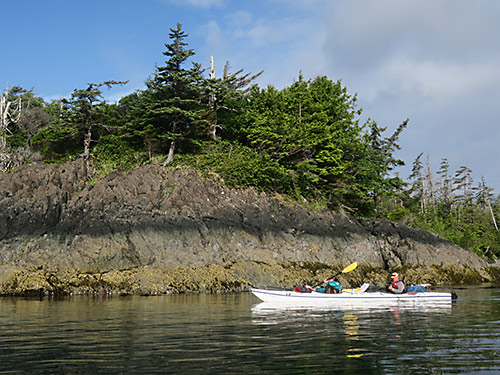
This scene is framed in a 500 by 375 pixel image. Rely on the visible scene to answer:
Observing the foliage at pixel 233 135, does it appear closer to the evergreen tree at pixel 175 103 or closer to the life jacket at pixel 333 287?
the evergreen tree at pixel 175 103

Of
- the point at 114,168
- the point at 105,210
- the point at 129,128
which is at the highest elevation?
the point at 129,128

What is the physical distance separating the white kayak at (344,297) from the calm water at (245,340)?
2.43m

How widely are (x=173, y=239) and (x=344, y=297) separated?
1274 cm

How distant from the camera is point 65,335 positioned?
12844mm

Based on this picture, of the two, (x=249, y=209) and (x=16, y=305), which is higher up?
(x=249, y=209)

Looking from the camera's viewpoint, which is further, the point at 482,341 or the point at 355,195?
the point at 355,195

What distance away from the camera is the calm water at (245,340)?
8.82m

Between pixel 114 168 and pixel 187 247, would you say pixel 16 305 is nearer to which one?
pixel 187 247

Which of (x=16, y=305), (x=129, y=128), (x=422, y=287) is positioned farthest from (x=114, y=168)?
(x=422, y=287)

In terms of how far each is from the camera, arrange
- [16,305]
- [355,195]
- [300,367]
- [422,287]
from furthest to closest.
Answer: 1. [355,195]
2. [422,287]
3. [16,305]
4. [300,367]

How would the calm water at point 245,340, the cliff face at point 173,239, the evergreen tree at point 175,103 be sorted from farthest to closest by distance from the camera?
the evergreen tree at point 175,103
the cliff face at point 173,239
the calm water at point 245,340

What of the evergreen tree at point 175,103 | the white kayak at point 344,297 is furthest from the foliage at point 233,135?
the white kayak at point 344,297

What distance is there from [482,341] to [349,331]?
3648 millimetres

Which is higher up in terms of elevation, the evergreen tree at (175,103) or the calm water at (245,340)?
the evergreen tree at (175,103)
